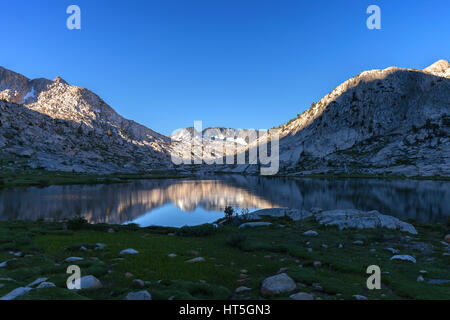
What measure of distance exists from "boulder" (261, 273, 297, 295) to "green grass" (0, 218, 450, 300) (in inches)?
15.5

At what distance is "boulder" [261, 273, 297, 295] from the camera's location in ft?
35.0

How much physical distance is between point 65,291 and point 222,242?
14.2 metres

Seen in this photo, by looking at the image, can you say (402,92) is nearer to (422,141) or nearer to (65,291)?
(422,141)

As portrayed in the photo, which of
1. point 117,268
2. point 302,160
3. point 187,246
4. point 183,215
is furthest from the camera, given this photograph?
point 302,160

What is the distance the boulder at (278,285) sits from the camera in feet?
35.0

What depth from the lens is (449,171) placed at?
111062mm

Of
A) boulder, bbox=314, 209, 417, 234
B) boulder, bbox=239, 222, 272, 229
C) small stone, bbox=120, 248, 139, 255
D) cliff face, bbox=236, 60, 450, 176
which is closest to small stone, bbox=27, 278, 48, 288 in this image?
small stone, bbox=120, 248, 139, 255

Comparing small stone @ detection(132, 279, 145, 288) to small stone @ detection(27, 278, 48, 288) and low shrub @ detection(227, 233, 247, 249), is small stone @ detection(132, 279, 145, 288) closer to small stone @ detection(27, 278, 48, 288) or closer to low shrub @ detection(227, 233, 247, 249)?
small stone @ detection(27, 278, 48, 288)

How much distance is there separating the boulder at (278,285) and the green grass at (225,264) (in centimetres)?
39

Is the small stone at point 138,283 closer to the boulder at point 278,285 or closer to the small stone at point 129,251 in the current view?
the boulder at point 278,285

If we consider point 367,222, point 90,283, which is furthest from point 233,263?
point 367,222

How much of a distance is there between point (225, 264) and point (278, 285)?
17.1ft

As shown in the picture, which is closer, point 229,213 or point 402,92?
point 229,213

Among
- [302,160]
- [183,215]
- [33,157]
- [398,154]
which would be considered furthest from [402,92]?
[33,157]
